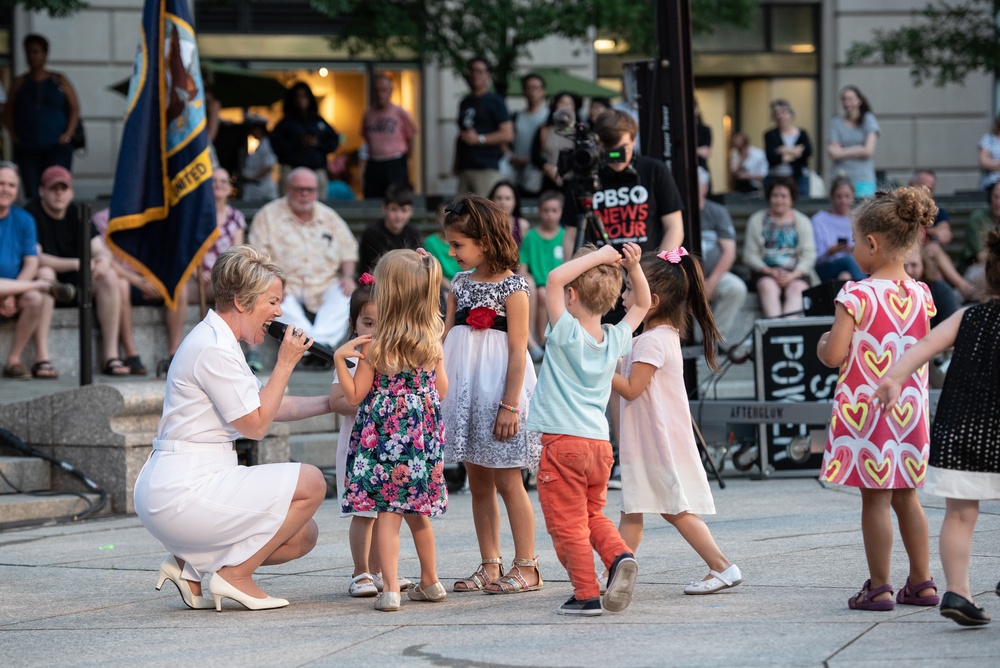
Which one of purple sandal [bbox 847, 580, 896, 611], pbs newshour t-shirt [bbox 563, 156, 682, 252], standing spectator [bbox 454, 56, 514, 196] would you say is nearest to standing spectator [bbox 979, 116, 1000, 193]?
standing spectator [bbox 454, 56, 514, 196]

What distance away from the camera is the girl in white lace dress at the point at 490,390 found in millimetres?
5805

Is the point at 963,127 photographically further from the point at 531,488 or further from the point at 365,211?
the point at 531,488

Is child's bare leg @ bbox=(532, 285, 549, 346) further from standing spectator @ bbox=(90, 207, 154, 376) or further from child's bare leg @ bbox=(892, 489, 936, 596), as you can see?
child's bare leg @ bbox=(892, 489, 936, 596)

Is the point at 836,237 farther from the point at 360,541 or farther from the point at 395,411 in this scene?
the point at 395,411

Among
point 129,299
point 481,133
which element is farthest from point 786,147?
point 129,299

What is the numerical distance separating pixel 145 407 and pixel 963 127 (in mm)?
17607

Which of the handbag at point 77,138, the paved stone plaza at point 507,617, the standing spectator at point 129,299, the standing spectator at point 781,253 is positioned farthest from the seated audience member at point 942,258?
the handbag at point 77,138

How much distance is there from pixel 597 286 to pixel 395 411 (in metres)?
0.91

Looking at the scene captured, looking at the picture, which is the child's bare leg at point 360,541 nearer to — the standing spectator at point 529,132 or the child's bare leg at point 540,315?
the child's bare leg at point 540,315

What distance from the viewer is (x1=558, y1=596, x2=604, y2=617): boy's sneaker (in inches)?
207

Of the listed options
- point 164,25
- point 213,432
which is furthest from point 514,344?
point 164,25

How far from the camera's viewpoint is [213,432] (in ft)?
18.4

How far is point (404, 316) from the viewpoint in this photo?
18.0 ft

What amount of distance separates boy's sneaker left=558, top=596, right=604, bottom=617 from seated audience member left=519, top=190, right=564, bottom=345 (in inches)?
272
